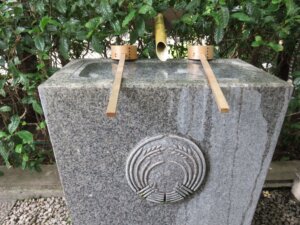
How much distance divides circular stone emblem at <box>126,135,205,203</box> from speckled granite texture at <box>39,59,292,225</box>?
0.10 ft

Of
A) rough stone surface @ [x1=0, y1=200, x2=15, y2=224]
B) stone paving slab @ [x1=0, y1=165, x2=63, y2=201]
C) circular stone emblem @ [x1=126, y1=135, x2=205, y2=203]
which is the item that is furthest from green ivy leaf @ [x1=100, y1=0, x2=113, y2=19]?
rough stone surface @ [x1=0, y1=200, x2=15, y2=224]

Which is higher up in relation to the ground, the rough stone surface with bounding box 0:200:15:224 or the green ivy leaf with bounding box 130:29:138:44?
the green ivy leaf with bounding box 130:29:138:44

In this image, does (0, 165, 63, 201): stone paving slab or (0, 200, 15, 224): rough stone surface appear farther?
(0, 165, 63, 201): stone paving slab

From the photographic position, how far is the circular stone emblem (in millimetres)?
1157

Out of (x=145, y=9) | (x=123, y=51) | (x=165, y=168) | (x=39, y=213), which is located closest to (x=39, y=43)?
(x=123, y=51)

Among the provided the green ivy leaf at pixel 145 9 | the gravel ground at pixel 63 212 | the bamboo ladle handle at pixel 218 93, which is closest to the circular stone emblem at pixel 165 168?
the bamboo ladle handle at pixel 218 93

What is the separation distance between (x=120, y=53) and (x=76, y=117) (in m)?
0.53

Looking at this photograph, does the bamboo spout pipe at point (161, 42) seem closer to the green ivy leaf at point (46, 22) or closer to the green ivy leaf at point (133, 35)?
the green ivy leaf at point (133, 35)

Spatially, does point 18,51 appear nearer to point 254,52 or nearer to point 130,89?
point 130,89

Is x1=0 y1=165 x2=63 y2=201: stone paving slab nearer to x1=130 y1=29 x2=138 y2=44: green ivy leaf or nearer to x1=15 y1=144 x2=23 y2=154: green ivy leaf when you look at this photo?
x1=15 y1=144 x2=23 y2=154: green ivy leaf

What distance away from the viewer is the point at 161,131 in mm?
1144

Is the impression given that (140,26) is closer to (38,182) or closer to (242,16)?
(242,16)

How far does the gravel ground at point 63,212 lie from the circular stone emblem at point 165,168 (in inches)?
37.1

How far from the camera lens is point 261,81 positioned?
1093 mm
